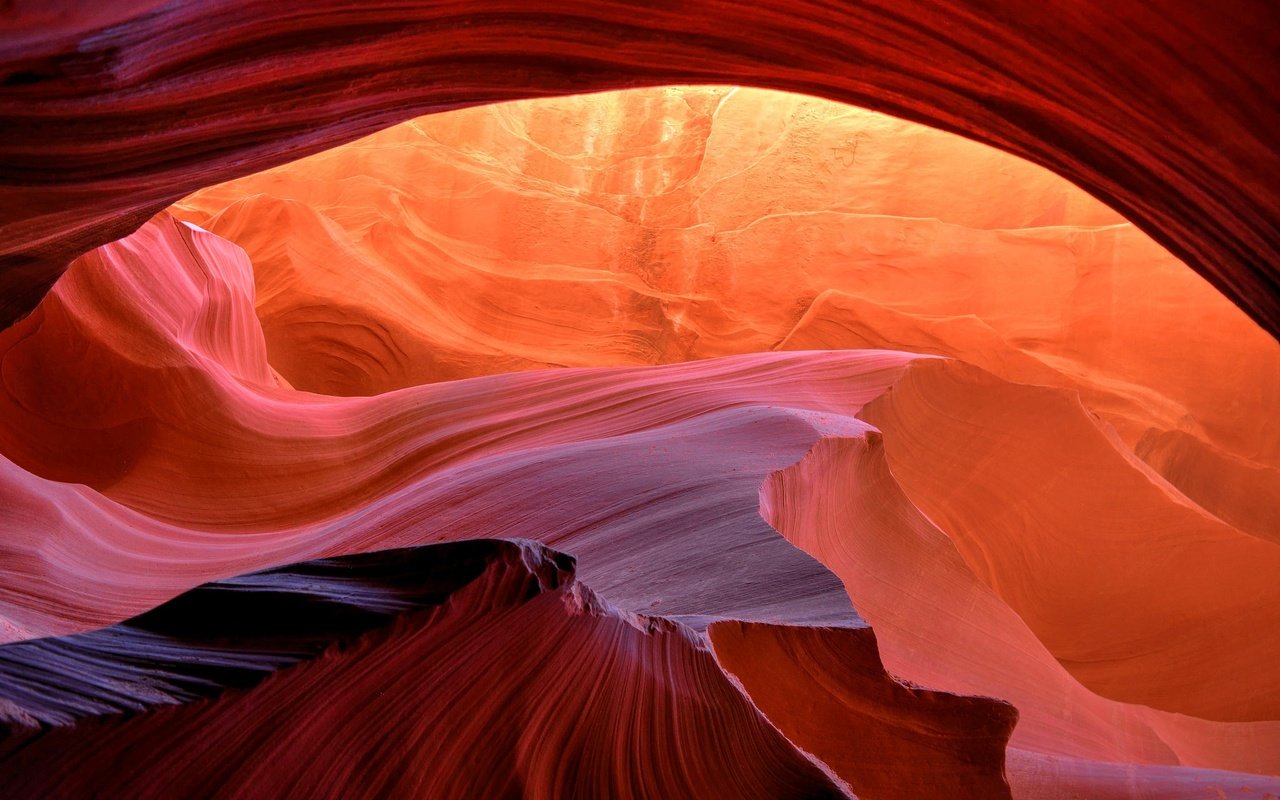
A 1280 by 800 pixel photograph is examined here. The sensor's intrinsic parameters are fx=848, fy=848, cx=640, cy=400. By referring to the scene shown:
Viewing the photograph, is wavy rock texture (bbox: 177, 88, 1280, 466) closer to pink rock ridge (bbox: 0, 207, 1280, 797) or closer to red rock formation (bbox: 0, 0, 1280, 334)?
pink rock ridge (bbox: 0, 207, 1280, 797)

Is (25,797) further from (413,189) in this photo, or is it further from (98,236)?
(413,189)

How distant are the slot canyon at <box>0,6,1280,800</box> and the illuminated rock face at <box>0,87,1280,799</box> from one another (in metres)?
0.01

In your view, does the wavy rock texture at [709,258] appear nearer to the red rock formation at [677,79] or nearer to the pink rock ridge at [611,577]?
the pink rock ridge at [611,577]

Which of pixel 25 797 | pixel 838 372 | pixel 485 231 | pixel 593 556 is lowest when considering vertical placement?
pixel 25 797

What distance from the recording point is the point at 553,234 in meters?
7.96

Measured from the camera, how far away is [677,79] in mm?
1848

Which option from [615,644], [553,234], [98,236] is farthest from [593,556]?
[553,234]

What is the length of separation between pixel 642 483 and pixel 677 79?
1.42 meters

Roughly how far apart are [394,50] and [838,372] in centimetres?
326

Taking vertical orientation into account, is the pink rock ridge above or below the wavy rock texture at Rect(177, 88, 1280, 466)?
below

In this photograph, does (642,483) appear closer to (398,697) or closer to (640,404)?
(640,404)

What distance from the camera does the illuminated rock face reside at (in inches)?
52.8

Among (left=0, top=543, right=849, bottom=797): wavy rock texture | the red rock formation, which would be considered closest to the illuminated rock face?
(left=0, top=543, right=849, bottom=797): wavy rock texture

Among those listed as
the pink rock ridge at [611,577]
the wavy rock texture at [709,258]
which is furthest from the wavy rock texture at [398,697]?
the wavy rock texture at [709,258]
